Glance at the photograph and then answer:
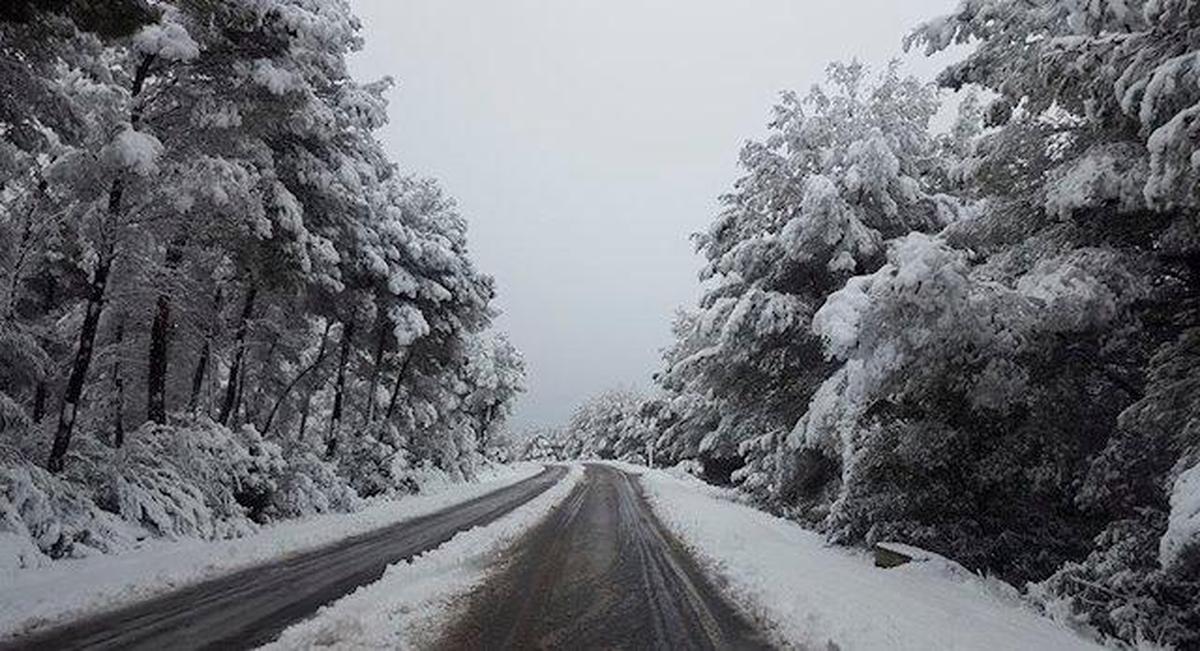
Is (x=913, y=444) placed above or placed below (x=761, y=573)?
above

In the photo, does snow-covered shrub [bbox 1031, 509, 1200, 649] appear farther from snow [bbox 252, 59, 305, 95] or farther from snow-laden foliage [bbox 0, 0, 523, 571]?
snow [bbox 252, 59, 305, 95]

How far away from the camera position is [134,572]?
10766mm

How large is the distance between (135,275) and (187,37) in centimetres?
516

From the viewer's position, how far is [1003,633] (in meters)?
8.68

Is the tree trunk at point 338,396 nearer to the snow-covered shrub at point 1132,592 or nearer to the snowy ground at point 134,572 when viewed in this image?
the snowy ground at point 134,572

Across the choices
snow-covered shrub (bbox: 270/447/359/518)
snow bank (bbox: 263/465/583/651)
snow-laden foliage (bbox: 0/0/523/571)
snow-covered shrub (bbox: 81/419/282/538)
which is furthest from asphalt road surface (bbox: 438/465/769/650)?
snow-laden foliage (bbox: 0/0/523/571)

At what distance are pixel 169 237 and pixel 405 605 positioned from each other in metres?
9.97

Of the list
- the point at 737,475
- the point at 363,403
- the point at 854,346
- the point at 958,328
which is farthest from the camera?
the point at 363,403

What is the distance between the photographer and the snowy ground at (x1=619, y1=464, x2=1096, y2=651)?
27.0 ft

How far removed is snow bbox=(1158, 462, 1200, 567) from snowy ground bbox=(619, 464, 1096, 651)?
5.18 feet

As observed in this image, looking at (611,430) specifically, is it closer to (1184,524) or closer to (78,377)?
(78,377)

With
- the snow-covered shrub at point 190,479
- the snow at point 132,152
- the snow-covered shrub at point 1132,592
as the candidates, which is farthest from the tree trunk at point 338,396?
the snow-covered shrub at point 1132,592

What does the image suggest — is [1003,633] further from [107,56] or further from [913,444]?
[107,56]

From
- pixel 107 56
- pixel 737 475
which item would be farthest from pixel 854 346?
pixel 737 475
